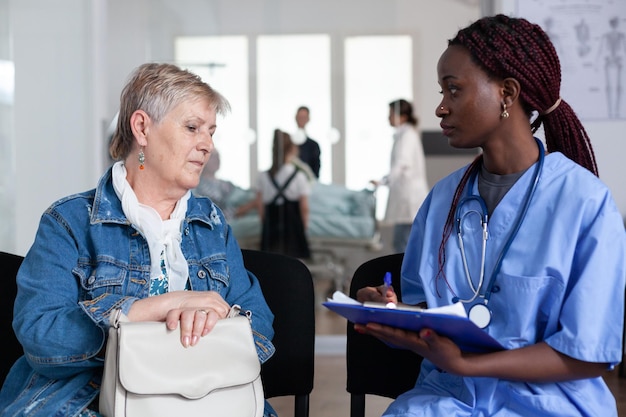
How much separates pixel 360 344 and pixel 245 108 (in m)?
3.31

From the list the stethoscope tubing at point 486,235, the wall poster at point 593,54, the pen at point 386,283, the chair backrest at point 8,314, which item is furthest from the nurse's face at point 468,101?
the wall poster at point 593,54

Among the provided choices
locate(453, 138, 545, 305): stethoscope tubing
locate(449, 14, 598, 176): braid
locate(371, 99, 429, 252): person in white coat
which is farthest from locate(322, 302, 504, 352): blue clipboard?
locate(371, 99, 429, 252): person in white coat

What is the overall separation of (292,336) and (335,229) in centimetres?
312

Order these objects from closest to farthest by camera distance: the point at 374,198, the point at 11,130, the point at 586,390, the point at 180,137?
the point at 586,390
the point at 180,137
the point at 11,130
the point at 374,198

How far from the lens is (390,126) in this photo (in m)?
5.15

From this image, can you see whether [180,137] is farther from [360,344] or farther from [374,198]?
[374,198]

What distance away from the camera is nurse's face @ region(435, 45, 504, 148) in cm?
167

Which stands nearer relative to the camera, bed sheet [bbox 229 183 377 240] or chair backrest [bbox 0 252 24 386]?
chair backrest [bbox 0 252 24 386]

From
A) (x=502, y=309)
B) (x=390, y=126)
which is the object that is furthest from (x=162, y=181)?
(x=390, y=126)

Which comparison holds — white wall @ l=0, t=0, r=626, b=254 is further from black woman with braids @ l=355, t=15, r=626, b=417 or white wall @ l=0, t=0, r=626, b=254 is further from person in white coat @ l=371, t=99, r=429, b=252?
black woman with braids @ l=355, t=15, r=626, b=417

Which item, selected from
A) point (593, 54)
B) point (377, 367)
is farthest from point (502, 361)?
point (593, 54)

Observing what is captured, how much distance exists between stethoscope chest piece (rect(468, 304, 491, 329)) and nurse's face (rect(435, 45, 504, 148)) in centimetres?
34

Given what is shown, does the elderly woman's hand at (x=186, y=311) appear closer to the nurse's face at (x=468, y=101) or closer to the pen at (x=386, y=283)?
the pen at (x=386, y=283)

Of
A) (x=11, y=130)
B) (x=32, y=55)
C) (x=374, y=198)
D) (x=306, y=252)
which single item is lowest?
(x=306, y=252)
